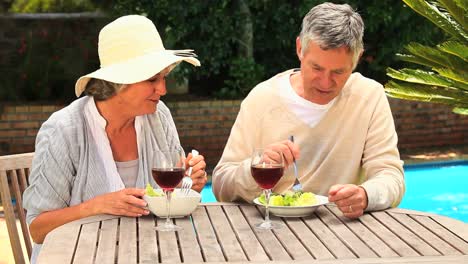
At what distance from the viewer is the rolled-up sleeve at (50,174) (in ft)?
11.0

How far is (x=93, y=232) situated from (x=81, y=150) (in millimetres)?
602

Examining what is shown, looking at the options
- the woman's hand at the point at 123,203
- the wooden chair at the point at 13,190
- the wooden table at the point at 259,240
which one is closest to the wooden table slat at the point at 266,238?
the wooden table at the point at 259,240

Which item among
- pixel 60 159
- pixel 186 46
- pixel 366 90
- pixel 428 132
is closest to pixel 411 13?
pixel 428 132

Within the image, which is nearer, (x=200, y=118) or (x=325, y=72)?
(x=325, y=72)

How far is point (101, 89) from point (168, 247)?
99 centimetres

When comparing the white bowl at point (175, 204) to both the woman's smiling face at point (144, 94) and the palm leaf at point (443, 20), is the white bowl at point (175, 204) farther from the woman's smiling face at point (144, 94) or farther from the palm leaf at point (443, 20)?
the palm leaf at point (443, 20)

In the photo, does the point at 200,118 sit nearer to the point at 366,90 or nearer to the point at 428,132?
the point at 428,132

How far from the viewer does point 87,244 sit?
2.77 meters

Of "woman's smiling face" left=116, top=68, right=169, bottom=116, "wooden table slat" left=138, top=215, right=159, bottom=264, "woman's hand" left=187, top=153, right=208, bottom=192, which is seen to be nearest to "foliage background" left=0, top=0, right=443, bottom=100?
"woman's smiling face" left=116, top=68, right=169, bottom=116

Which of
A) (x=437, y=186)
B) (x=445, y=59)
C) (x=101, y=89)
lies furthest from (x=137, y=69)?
(x=437, y=186)

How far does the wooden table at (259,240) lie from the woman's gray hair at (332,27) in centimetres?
63

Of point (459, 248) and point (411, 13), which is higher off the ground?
point (459, 248)

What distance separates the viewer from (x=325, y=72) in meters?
3.51

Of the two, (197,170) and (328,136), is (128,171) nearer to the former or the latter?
(197,170)
